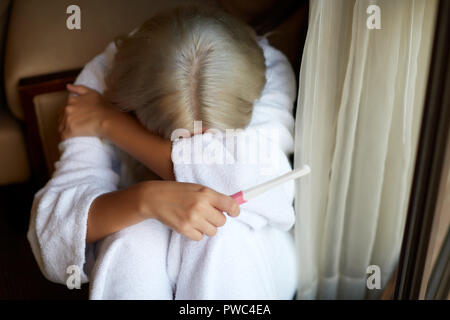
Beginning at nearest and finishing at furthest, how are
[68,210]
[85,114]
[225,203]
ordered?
1. [225,203]
2. [68,210]
3. [85,114]

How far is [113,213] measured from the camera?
0.68 metres

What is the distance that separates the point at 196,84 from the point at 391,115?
30cm

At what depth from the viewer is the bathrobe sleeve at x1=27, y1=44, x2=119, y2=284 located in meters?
0.70

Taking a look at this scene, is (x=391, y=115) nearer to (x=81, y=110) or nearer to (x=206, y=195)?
(x=206, y=195)

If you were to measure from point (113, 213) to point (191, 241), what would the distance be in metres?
0.13

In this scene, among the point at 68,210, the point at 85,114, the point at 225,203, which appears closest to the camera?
the point at 225,203

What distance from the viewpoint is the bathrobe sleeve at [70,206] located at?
703 millimetres

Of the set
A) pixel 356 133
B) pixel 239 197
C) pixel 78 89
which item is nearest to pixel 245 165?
pixel 239 197

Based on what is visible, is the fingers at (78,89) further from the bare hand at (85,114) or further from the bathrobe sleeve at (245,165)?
the bathrobe sleeve at (245,165)

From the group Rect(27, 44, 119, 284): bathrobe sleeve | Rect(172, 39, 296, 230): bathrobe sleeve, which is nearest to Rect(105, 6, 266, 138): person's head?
Rect(172, 39, 296, 230): bathrobe sleeve

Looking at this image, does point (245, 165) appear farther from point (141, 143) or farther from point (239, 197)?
point (141, 143)

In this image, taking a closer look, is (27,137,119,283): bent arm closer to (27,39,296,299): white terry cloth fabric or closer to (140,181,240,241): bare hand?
(27,39,296,299): white terry cloth fabric

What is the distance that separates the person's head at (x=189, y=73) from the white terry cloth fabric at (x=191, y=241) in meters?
0.04
